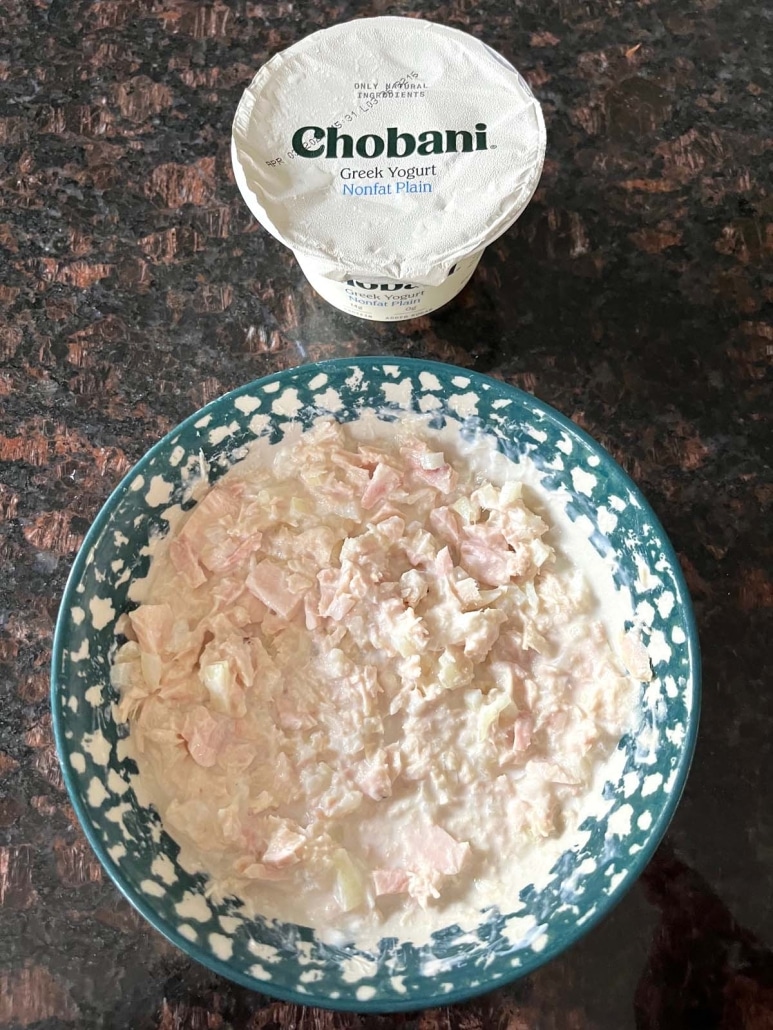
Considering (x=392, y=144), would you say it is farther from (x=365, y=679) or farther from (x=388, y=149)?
(x=365, y=679)

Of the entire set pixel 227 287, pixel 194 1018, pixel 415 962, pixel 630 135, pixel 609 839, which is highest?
pixel 630 135

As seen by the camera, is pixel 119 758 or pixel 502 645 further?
pixel 502 645

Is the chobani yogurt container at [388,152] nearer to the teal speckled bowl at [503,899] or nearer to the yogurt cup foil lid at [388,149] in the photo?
the yogurt cup foil lid at [388,149]

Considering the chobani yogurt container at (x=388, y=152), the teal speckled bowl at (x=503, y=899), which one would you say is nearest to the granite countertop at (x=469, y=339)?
the teal speckled bowl at (x=503, y=899)

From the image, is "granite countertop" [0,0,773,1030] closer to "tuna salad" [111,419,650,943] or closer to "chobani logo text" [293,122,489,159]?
"tuna salad" [111,419,650,943]

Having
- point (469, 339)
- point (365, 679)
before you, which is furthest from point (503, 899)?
point (469, 339)

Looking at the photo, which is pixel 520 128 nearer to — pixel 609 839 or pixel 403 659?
pixel 403 659

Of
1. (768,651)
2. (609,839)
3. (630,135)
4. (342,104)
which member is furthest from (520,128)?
(609,839)
